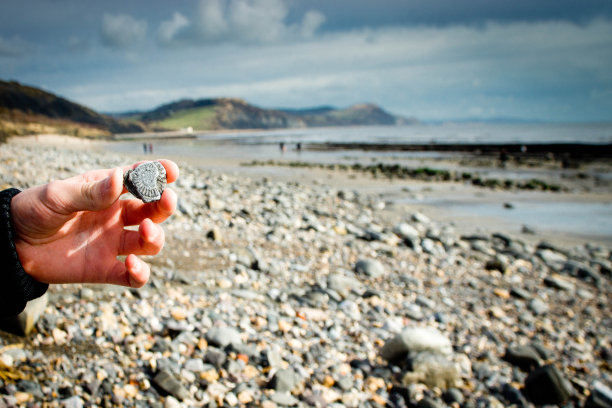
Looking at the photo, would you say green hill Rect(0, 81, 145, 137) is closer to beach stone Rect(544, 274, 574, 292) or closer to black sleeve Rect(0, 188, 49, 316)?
beach stone Rect(544, 274, 574, 292)

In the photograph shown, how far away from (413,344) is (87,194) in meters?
3.83

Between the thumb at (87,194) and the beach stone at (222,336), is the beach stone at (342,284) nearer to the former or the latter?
the beach stone at (222,336)

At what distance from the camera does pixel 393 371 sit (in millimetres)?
4215

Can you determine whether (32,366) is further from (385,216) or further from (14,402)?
(385,216)

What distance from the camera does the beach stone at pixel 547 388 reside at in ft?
13.8

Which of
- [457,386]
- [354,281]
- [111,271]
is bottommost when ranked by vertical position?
[457,386]

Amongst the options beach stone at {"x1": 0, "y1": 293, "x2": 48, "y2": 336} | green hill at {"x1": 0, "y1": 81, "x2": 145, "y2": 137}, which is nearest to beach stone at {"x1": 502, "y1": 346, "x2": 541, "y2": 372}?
beach stone at {"x1": 0, "y1": 293, "x2": 48, "y2": 336}

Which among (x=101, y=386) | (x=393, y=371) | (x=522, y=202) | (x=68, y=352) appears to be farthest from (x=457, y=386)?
(x=522, y=202)

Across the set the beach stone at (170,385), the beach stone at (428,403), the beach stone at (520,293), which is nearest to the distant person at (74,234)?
the beach stone at (170,385)

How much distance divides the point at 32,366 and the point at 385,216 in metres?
10.2

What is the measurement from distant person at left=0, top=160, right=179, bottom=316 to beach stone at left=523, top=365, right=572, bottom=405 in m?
4.40

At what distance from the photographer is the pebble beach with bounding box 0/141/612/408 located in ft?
11.1

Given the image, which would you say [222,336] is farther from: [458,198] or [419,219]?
[458,198]

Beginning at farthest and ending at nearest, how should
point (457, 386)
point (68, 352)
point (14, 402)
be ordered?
point (457, 386), point (68, 352), point (14, 402)
